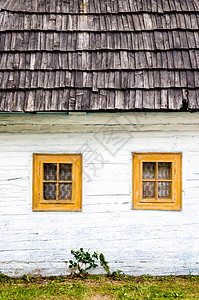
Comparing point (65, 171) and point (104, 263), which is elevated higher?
point (65, 171)

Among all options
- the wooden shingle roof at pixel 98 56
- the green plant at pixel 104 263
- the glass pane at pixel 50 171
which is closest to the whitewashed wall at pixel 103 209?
the green plant at pixel 104 263

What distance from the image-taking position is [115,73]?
182 inches

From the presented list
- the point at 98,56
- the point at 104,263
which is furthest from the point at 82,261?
the point at 98,56

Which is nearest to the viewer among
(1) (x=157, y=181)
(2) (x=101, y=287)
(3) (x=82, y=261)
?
(2) (x=101, y=287)

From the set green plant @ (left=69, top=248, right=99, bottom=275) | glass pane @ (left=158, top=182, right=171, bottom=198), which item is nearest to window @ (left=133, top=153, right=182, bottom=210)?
glass pane @ (left=158, top=182, right=171, bottom=198)

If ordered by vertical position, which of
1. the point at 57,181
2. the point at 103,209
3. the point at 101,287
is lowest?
the point at 101,287

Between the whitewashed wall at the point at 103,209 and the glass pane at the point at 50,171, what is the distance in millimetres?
237

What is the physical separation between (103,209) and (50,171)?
0.97 meters

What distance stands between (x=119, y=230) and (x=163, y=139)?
1.48 m

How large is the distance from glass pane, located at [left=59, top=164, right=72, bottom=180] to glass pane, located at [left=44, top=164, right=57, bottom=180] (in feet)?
0.29

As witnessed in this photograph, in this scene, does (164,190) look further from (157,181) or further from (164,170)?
(164,170)

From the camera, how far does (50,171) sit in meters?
4.92

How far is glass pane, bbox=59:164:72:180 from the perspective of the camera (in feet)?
16.1

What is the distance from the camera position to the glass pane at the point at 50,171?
16.1 ft
